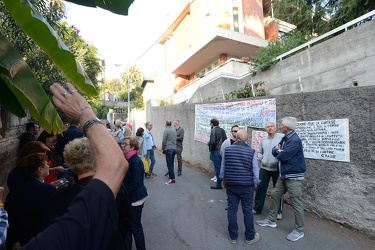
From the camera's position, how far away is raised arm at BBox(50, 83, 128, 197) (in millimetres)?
980

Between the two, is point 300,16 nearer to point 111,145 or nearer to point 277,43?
point 277,43

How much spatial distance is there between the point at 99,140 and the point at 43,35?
101 centimetres

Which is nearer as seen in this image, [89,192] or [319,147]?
[89,192]

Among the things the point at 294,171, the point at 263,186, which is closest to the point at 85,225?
the point at 294,171

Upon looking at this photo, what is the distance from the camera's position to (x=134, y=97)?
4984 cm

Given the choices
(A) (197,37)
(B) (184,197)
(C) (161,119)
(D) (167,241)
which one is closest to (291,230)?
(D) (167,241)

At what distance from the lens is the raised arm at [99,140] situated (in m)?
0.98

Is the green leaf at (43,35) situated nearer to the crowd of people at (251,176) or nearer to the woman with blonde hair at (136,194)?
the woman with blonde hair at (136,194)

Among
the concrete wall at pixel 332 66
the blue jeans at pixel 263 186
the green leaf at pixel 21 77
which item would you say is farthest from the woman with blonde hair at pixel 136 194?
the concrete wall at pixel 332 66

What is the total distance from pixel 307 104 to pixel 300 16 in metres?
6.78

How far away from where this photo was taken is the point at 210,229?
4.57 meters

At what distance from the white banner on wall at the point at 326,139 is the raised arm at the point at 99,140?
4.67 metres

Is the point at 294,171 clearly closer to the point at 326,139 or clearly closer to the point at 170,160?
the point at 326,139

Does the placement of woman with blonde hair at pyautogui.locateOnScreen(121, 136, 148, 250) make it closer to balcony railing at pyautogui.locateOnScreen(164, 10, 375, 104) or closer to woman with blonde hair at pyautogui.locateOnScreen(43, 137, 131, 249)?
woman with blonde hair at pyautogui.locateOnScreen(43, 137, 131, 249)
